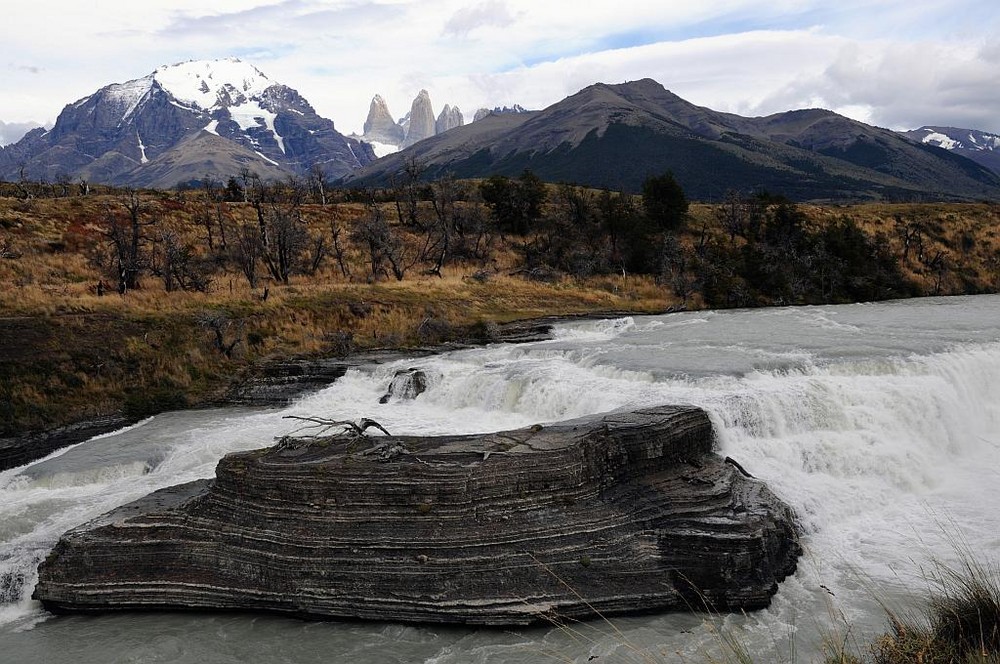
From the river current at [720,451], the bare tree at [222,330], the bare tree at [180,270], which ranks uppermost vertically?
the bare tree at [180,270]

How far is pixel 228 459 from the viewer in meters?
13.8

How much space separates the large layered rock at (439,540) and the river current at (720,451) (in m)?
0.46

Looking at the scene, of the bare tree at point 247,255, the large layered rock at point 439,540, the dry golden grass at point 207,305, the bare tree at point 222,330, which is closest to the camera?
the large layered rock at point 439,540

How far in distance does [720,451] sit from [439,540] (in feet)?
27.3

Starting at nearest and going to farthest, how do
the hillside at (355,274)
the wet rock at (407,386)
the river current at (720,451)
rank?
1. the river current at (720,451)
2. the wet rock at (407,386)
3. the hillside at (355,274)

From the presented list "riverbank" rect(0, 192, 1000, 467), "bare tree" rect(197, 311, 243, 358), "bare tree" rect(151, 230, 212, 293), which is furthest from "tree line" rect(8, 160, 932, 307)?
"bare tree" rect(197, 311, 243, 358)

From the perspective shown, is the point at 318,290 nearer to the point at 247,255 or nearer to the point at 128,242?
the point at 247,255

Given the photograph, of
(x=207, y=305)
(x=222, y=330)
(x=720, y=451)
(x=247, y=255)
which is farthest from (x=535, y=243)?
(x=720, y=451)

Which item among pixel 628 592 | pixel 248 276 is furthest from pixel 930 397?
pixel 248 276

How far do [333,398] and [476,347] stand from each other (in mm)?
8355

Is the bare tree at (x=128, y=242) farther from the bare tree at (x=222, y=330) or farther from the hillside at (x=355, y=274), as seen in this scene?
the bare tree at (x=222, y=330)

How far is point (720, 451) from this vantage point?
16438 millimetres

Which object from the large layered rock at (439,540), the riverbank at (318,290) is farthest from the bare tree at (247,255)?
the large layered rock at (439,540)

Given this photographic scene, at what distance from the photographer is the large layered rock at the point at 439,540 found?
11609 mm
